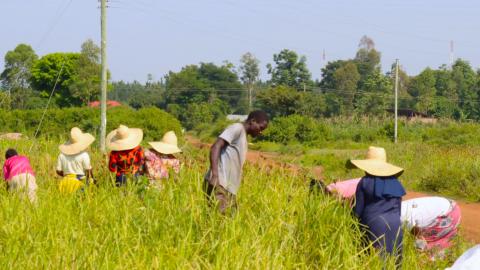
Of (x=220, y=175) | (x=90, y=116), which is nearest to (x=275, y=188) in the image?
(x=220, y=175)

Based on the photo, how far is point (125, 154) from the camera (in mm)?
7379

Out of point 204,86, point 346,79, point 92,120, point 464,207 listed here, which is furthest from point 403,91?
point 464,207

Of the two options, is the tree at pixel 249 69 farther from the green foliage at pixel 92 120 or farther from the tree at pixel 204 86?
the green foliage at pixel 92 120

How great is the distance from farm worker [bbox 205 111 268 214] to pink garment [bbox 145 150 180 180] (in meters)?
1.00

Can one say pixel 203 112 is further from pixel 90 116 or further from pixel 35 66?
pixel 90 116

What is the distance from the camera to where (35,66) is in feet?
192

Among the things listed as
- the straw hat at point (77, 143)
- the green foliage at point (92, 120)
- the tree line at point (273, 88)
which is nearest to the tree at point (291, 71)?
the tree line at point (273, 88)

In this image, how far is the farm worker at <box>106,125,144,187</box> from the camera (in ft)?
23.9

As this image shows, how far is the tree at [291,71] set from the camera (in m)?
72.4

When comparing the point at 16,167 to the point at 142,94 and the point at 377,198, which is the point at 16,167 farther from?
the point at 142,94

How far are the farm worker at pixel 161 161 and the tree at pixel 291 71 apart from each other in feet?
213

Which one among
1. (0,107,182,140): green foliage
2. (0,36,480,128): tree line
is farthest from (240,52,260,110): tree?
(0,107,182,140): green foliage

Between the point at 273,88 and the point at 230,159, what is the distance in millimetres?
43220

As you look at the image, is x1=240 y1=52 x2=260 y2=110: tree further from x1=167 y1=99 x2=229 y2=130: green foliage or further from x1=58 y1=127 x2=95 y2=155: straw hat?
x1=58 y1=127 x2=95 y2=155: straw hat
